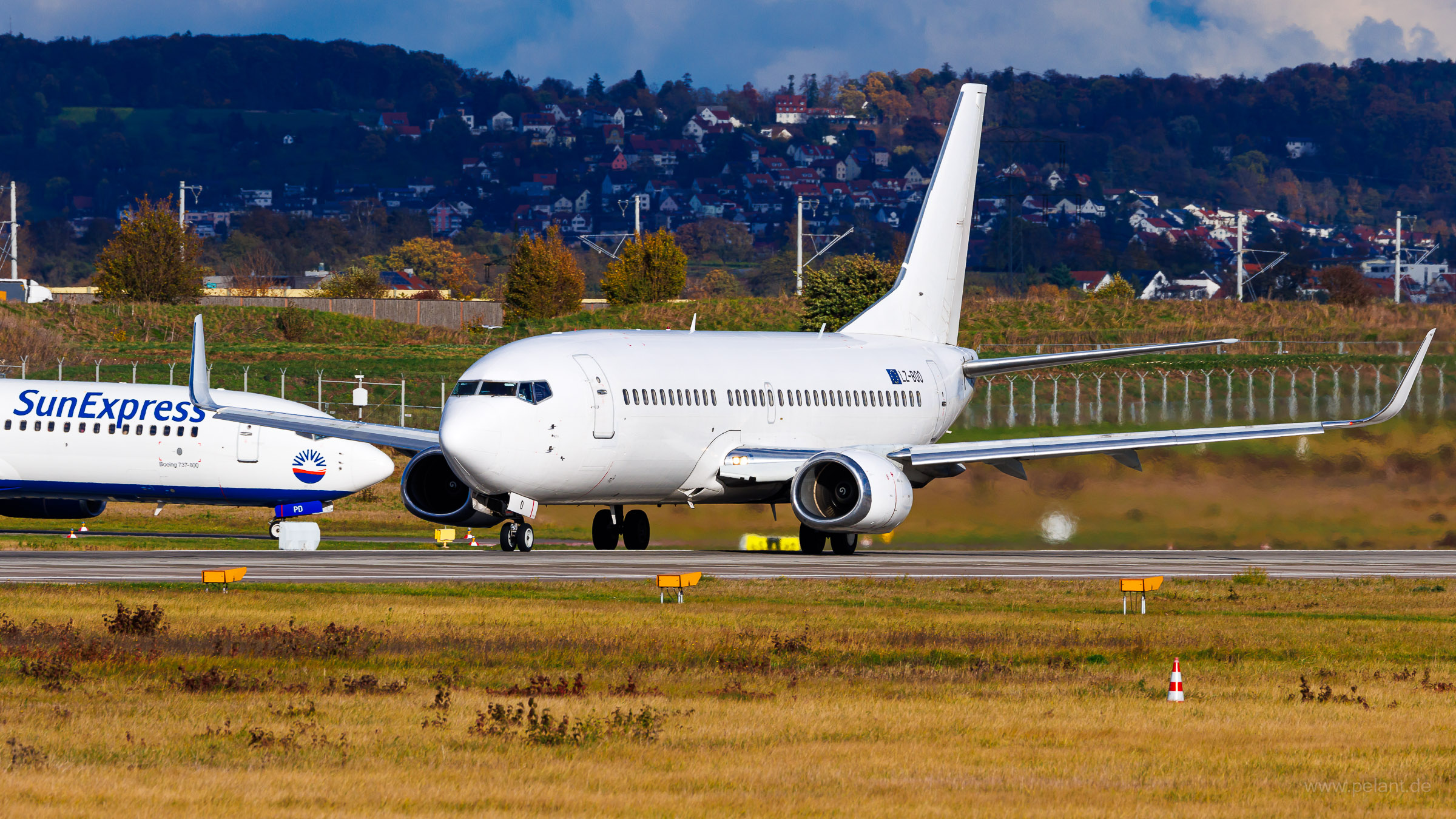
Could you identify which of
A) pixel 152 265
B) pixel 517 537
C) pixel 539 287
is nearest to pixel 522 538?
pixel 517 537

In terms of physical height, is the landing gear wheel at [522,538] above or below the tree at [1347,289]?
below

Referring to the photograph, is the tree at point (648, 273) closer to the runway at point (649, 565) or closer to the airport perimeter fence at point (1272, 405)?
the airport perimeter fence at point (1272, 405)

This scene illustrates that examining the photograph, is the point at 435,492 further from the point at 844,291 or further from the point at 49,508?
the point at 844,291

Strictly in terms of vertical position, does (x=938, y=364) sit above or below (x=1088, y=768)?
above

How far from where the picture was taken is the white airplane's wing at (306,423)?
130 feet

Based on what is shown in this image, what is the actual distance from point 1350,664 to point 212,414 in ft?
99.4

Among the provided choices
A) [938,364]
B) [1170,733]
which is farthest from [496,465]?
[1170,733]

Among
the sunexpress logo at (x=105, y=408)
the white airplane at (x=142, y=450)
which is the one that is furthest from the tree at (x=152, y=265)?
the white airplane at (x=142, y=450)

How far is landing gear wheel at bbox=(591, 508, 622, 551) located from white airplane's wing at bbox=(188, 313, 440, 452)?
13.0ft

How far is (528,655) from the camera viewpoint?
2047cm

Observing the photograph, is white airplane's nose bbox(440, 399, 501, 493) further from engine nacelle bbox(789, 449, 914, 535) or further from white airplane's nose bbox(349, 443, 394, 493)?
white airplane's nose bbox(349, 443, 394, 493)

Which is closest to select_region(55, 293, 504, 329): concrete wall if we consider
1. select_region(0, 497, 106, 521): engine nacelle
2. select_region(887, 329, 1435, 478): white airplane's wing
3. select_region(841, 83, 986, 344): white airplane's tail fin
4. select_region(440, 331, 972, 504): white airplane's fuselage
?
select_region(0, 497, 106, 521): engine nacelle

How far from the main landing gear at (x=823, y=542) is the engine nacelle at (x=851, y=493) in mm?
1155

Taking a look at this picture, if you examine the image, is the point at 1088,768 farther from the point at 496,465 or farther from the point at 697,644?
the point at 496,465
